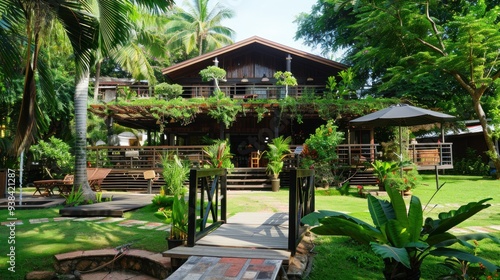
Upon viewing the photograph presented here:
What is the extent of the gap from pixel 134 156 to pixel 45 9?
9.51m

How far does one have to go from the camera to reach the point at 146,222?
628cm

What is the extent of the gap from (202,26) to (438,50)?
703 inches

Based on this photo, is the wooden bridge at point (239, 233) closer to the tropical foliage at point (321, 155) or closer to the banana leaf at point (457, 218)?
the banana leaf at point (457, 218)

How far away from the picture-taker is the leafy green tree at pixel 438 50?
41.3 ft

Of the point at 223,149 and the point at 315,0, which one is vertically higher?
the point at 315,0

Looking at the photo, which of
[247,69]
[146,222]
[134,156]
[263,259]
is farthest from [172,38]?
[263,259]

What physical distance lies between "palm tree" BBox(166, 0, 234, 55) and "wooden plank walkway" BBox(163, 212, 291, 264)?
22.8m

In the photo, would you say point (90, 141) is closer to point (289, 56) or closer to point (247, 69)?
point (247, 69)

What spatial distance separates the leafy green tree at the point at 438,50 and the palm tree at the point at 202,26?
1027 centimetres

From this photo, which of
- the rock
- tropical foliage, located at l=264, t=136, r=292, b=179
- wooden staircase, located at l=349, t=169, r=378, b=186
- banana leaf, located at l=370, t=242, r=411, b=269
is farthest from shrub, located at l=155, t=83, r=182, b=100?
banana leaf, located at l=370, t=242, r=411, b=269

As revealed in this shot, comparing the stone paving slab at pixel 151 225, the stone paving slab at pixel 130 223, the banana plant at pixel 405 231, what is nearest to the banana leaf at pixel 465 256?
the banana plant at pixel 405 231

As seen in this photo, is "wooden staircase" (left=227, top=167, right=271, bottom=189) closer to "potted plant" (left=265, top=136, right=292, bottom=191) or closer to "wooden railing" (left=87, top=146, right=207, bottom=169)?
"potted plant" (left=265, top=136, right=292, bottom=191)

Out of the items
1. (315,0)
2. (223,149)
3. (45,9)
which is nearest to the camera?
(45,9)

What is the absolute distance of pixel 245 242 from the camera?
410 centimetres
